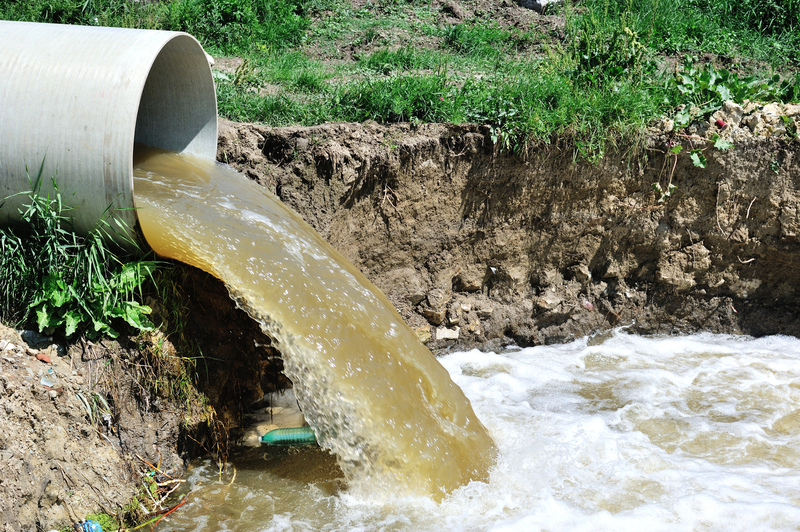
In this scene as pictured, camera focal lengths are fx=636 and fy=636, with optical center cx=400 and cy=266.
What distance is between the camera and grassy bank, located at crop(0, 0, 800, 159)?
4742 millimetres

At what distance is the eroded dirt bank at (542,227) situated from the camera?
446 cm

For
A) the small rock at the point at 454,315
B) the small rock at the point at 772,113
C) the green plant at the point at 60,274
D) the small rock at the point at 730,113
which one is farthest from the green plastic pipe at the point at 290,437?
the small rock at the point at 772,113

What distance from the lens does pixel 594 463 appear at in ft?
11.3

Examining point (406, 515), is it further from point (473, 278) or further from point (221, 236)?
point (473, 278)

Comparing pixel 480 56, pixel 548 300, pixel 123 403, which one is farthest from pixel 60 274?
pixel 480 56

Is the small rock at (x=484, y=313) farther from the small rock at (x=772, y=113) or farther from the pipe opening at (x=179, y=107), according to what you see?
the small rock at (x=772, y=113)

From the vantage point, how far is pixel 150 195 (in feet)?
10.9

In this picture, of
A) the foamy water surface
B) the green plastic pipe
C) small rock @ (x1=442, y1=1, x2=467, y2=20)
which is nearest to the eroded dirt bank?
the foamy water surface

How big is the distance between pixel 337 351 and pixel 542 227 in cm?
245

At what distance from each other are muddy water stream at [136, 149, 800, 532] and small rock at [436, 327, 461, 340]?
3.55ft

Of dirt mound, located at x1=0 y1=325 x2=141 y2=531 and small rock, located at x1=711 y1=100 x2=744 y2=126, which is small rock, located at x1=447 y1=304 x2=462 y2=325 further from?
dirt mound, located at x1=0 y1=325 x2=141 y2=531

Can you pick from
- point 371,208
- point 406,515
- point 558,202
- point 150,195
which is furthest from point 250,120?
point 406,515

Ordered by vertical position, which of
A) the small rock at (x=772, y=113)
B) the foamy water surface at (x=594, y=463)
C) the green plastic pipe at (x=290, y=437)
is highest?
the small rock at (x=772, y=113)

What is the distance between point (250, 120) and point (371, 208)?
3.67 ft
